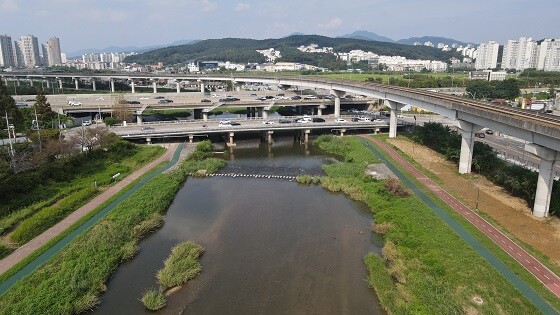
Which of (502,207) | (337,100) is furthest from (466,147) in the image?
(337,100)

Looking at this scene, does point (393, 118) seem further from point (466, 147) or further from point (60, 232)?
point (60, 232)

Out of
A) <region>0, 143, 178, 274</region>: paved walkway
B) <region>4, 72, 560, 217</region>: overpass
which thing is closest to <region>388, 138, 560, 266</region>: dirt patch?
<region>4, 72, 560, 217</region>: overpass

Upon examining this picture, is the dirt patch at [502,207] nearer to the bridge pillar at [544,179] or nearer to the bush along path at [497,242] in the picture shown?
the bridge pillar at [544,179]

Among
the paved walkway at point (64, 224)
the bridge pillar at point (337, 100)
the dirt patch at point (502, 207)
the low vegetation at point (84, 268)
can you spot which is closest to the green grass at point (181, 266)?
the low vegetation at point (84, 268)

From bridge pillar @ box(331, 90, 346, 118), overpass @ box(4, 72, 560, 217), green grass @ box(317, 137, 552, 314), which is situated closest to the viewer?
green grass @ box(317, 137, 552, 314)

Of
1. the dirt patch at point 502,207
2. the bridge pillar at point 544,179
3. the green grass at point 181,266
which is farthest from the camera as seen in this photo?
the bridge pillar at point 544,179

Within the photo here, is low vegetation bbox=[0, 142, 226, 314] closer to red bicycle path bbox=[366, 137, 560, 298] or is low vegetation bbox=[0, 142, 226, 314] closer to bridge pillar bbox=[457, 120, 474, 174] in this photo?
red bicycle path bbox=[366, 137, 560, 298]
